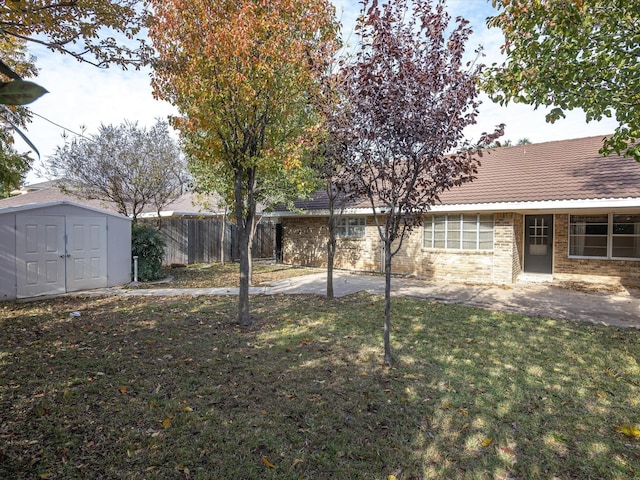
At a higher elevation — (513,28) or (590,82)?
(513,28)

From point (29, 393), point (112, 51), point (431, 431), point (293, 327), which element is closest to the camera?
point (431, 431)

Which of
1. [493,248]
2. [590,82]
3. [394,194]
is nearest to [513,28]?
[590,82]

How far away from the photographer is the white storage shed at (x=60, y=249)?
8.79 metres

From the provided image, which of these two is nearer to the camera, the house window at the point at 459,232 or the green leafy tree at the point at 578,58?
the green leafy tree at the point at 578,58

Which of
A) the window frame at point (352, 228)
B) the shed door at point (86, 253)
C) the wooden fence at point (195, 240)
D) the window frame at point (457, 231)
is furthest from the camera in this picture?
the wooden fence at point (195, 240)

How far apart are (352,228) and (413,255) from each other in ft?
9.90

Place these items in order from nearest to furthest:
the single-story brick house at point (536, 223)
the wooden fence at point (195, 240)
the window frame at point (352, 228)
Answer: the single-story brick house at point (536, 223) < the window frame at point (352, 228) < the wooden fence at point (195, 240)

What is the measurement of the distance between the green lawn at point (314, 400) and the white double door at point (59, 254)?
2.79 metres

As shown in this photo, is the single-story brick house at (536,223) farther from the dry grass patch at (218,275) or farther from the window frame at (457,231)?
the dry grass patch at (218,275)

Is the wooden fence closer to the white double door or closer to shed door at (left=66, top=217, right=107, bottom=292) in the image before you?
shed door at (left=66, top=217, right=107, bottom=292)

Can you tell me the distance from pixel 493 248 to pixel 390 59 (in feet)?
28.8

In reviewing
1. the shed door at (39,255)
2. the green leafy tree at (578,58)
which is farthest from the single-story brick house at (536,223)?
the shed door at (39,255)

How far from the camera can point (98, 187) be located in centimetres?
1372

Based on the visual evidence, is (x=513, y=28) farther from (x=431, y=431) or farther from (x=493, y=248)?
(x=493, y=248)
